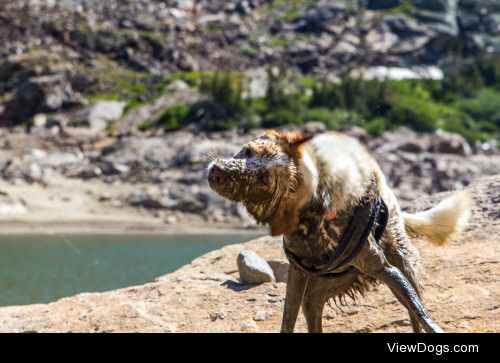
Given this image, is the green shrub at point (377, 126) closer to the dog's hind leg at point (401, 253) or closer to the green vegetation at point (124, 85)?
the green vegetation at point (124, 85)

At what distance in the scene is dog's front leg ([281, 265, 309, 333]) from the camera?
5102 millimetres

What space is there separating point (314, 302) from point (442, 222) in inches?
54.3

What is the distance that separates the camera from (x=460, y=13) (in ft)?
298

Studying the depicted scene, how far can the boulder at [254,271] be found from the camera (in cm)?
→ 851

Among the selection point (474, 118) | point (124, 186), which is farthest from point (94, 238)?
point (474, 118)

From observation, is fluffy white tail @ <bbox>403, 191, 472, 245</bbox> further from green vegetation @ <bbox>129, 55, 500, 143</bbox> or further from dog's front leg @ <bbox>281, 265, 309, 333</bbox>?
green vegetation @ <bbox>129, 55, 500, 143</bbox>

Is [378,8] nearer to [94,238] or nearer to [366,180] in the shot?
[94,238]

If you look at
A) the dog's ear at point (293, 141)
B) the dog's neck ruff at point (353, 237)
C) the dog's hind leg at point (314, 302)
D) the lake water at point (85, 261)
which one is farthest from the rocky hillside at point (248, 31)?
the dog's ear at point (293, 141)

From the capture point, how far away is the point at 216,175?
458 centimetres

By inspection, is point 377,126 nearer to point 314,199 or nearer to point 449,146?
point 449,146

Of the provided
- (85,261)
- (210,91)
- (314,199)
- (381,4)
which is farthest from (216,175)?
(381,4)

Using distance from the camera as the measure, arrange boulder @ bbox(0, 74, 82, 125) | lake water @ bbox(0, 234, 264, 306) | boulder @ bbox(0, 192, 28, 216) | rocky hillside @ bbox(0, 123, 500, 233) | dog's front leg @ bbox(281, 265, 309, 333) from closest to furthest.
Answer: dog's front leg @ bbox(281, 265, 309, 333)
lake water @ bbox(0, 234, 264, 306)
boulder @ bbox(0, 192, 28, 216)
rocky hillside @ bbox(0, 123, 500, 233)
boulder @ bbox(0, 74, 82, 125)

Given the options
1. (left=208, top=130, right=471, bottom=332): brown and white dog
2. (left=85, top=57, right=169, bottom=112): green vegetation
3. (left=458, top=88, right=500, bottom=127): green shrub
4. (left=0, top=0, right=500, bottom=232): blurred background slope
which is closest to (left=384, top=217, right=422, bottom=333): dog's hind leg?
(left=208, top=130, right=471, bottom=332): brown and white dog
